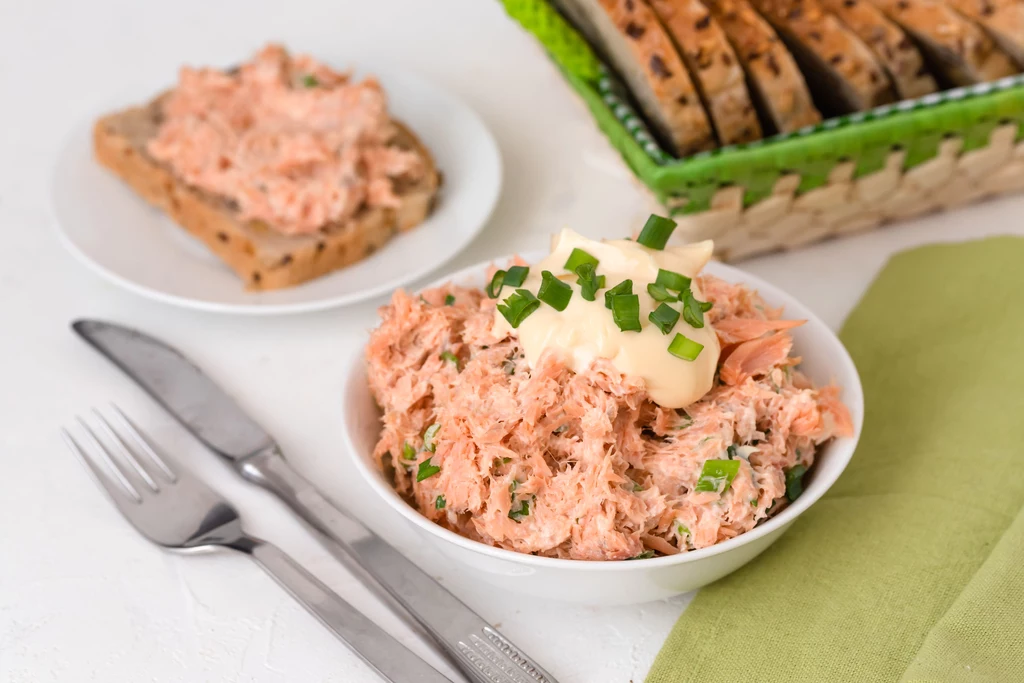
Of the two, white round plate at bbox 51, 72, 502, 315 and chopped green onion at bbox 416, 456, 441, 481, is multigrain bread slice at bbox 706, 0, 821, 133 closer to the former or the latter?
white round plate at bbox 51, 72, 502, 315

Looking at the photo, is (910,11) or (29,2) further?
(29,2)

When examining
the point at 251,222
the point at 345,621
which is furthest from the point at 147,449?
the point at 251,222

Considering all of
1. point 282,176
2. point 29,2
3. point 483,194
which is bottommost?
point 483,194

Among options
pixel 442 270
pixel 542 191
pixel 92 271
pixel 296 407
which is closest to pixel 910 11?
pixel 542 191

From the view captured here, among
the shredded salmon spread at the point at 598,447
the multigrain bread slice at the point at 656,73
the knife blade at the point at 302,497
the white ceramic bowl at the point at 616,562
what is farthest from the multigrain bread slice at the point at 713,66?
the knife blade at the point at 302,497

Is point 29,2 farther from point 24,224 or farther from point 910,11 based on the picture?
point 910,11

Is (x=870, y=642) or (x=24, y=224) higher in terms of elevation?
(x=24, y=224)

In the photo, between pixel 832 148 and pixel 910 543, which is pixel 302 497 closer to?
pixel 910 543

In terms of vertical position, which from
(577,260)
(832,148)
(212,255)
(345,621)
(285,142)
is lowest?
(832,148)
